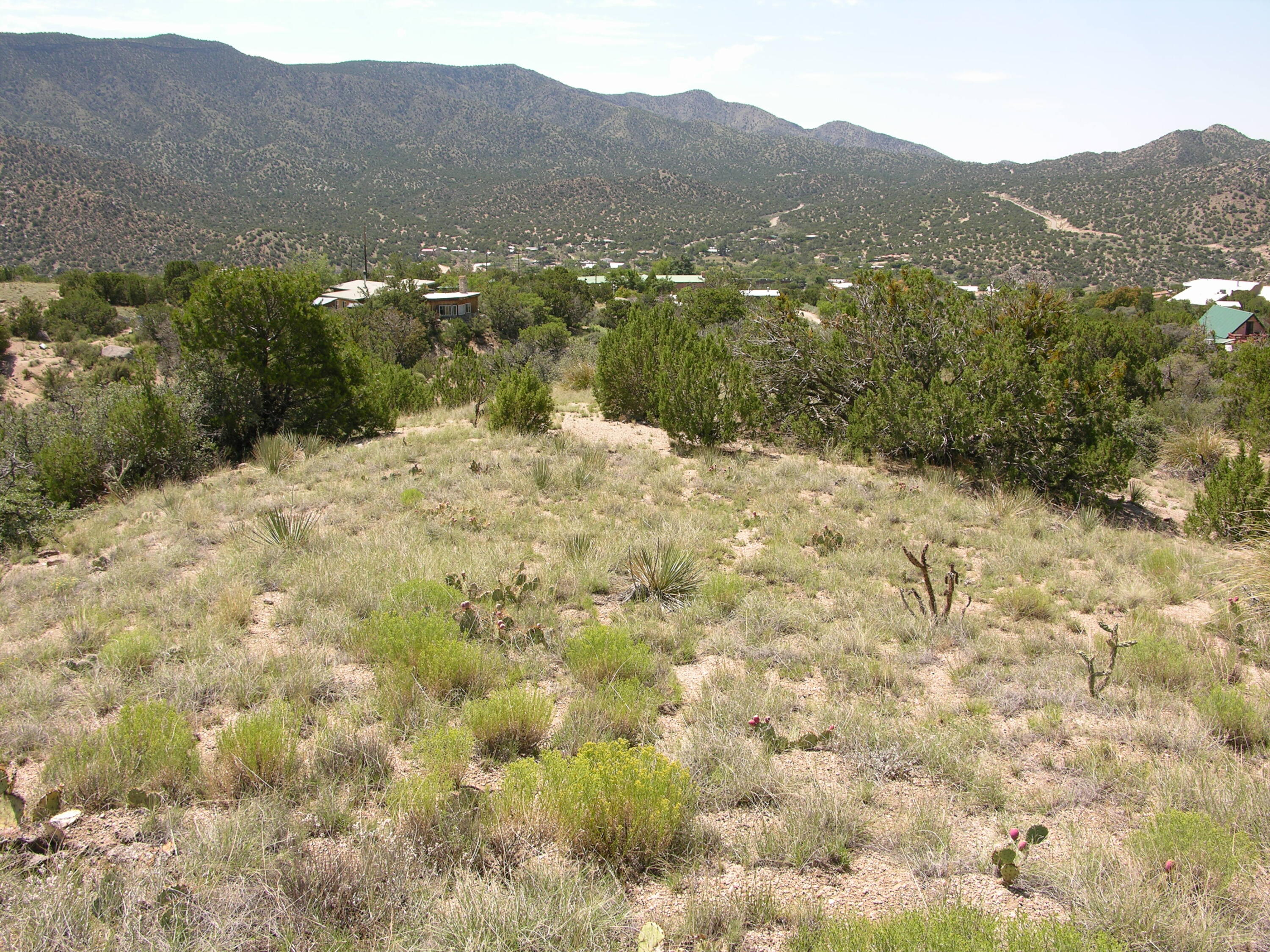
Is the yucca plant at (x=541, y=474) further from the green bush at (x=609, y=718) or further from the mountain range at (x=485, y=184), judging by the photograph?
the mountain range at (x=485, y=184)

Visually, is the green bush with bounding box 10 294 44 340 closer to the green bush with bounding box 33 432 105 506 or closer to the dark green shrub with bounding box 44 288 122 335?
the dark green shrub with bounding box 44 288 122 335

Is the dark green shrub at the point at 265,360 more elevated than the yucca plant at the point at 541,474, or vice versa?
the dark green shrub at the point at 265,360

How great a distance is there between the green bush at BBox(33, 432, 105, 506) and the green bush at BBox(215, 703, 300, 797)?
8389 mm

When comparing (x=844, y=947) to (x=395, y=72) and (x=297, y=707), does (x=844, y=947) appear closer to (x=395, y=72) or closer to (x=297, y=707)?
(x=297, y=707)

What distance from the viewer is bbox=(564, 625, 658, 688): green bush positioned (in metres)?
4.73

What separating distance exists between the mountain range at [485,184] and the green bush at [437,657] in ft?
212

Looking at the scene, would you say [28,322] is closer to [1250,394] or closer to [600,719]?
[600,719]

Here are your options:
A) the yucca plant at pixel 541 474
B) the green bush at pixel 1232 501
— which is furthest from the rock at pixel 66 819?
the green bush at pixel 1232 501

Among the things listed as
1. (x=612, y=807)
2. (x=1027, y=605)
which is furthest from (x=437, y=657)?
(x=1027, y=605)

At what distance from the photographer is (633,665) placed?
15.6 ft

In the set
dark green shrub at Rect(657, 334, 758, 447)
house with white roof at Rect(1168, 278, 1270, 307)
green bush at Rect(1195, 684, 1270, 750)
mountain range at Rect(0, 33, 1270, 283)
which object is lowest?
green bush at Rect(1195, 684, 1270, 750)

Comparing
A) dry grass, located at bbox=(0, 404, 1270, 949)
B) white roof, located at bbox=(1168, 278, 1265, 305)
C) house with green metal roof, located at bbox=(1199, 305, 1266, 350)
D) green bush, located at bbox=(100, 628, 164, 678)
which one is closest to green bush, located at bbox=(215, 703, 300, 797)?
dry grass, located at bbox=(0, 404, 1270, 949)

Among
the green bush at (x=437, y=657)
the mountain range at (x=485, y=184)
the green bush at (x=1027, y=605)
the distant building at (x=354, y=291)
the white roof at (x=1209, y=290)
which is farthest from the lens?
the mountain range at (x=485, y=184)

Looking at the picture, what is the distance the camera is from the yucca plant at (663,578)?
20.8 feet
